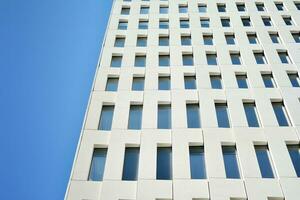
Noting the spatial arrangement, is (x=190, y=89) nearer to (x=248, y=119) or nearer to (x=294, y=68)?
(x=248, y=119)

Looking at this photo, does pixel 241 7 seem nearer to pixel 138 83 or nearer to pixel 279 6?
pixel 279 6

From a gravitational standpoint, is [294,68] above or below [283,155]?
above

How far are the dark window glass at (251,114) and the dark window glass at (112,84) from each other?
775cm

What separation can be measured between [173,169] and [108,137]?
3787 mm

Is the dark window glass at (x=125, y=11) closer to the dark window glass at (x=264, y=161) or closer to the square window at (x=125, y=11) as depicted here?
the square window at (x=125, y=11)

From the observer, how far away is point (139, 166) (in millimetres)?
14328

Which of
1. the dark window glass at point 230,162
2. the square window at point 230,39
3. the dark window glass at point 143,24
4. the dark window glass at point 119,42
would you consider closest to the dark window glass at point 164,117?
the dark window glass at point 230,162

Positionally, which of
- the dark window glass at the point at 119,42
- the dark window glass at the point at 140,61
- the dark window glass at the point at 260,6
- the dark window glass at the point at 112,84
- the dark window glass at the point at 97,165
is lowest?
the dark window glass at the point at 97,165

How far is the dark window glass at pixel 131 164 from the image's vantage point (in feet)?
46.7

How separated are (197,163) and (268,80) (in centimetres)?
792

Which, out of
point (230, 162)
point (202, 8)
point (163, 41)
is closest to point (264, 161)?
point (230, 162)

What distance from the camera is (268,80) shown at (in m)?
19.0

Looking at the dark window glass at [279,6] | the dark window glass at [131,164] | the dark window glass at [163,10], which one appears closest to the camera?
the dark window glass at [131,164]

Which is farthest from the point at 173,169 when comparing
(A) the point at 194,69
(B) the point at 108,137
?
(A) the point at 194,69
